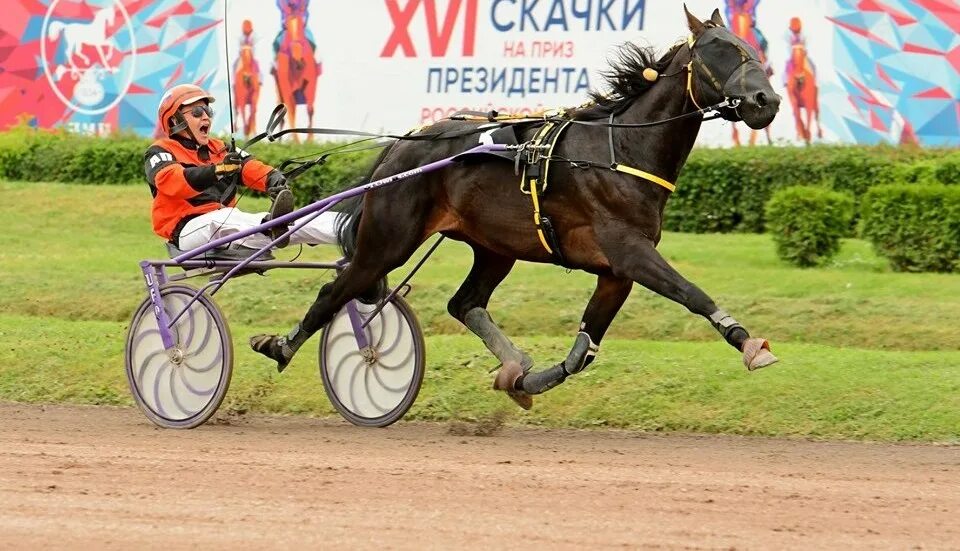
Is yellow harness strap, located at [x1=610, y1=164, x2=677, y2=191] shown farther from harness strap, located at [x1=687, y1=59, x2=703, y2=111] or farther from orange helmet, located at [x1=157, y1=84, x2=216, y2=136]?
orange helmet, located at [x1=157, y1=84, x2=216, y2=136]

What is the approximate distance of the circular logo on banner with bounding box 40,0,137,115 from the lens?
17.7 m

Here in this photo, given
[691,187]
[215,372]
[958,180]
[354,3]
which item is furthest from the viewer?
[354,3]

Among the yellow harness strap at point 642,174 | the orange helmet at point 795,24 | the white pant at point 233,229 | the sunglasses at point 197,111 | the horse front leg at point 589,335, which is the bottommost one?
the horse front leg at point 589,335

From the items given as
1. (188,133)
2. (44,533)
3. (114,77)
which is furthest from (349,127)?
(44,533)

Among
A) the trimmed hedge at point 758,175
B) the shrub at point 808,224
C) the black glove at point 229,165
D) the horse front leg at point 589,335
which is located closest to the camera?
the horse front leg at point 589,335

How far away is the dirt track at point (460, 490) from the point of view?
4840mm

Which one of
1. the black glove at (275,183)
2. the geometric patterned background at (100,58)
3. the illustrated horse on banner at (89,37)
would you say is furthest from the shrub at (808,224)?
the illustrated horse on banner at (89,37)

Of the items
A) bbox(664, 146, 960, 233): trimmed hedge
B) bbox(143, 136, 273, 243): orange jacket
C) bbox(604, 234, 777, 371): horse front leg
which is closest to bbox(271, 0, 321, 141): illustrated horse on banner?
bbox(664, 146, 960, 233): trimmed hedge

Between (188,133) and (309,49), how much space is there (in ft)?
30.2

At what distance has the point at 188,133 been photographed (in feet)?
25.5

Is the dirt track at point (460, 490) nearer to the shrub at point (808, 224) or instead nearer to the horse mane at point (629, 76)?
the horse mane at point (629, 76)

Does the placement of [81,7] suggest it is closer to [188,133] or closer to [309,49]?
[309,49]

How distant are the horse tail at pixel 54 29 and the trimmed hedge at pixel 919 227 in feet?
33.1

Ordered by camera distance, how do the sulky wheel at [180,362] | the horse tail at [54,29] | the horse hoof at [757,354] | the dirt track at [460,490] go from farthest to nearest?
the horse tail at [54,29] < the sulky wheel at [180,362] < the horse hoof at [757,354] < the dirt track at [460,490]
